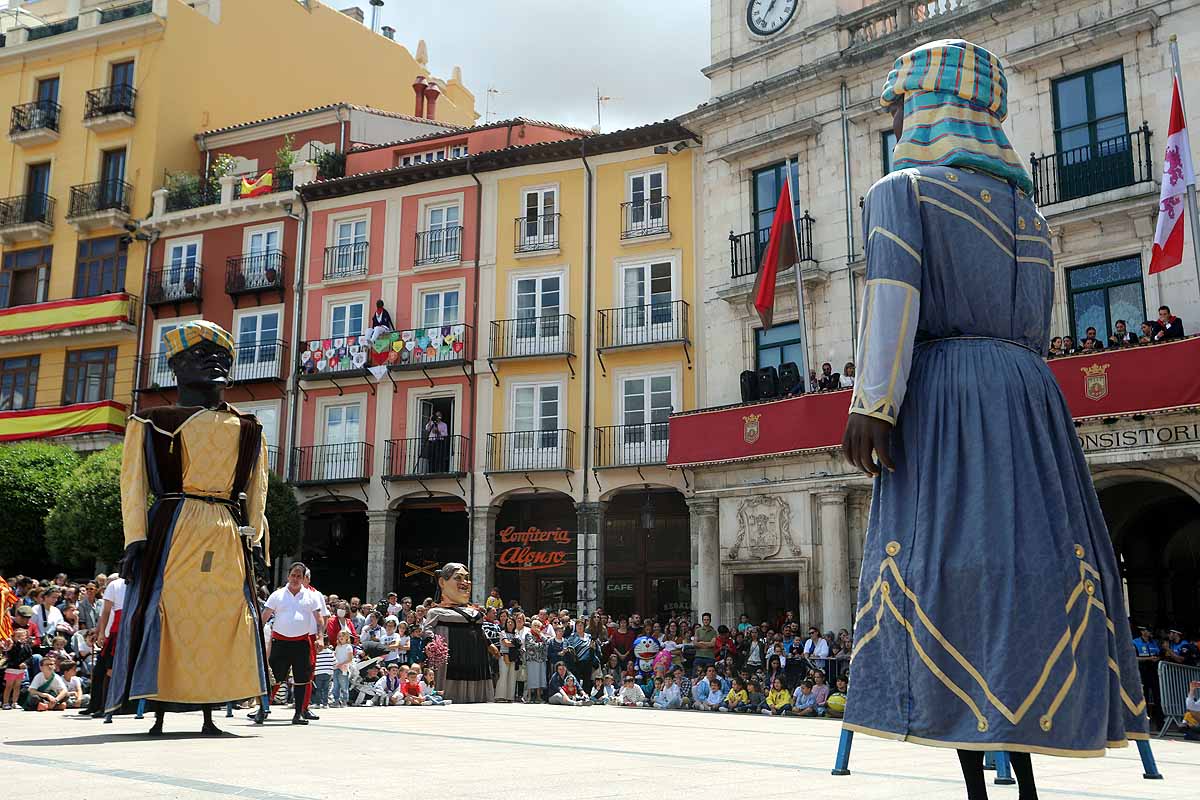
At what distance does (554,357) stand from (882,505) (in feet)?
84.9

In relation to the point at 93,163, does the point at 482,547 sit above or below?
below

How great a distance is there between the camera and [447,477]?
101ft

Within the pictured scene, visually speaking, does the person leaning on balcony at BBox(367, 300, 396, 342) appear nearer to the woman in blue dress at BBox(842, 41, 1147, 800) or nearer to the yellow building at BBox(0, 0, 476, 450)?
the yellow building at BBox(0, 0, 476, 450)

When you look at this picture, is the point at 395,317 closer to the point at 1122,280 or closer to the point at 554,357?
the point at 554,357

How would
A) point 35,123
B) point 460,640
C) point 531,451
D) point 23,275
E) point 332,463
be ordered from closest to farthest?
1. point 460,640
2. point 531,451
3. point 332,463
4. point 23,275
5. point 35,123

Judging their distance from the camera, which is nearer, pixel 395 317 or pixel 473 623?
pixel 473 623

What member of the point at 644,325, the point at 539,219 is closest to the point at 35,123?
the point at 539,219

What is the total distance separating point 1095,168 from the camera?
842 inches

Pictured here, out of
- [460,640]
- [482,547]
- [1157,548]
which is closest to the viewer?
[460,640]

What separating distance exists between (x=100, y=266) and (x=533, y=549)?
16.8m

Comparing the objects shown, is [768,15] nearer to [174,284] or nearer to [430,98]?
[430,98]

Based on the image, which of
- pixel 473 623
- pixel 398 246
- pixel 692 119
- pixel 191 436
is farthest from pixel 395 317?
pixel 191 436

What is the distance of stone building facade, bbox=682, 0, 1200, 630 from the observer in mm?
20656

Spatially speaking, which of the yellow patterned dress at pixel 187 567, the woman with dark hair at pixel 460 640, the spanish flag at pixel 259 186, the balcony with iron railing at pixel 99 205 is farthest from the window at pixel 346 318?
the yellow patterned dress at pixel 187 567
